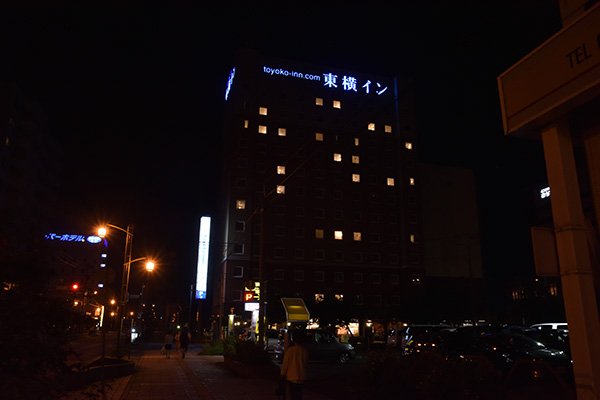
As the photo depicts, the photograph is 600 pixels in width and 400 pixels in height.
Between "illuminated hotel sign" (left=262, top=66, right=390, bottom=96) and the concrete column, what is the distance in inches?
3129

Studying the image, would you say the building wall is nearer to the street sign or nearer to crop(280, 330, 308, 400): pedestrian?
crop(280, 330, 308, 400): pedestrian

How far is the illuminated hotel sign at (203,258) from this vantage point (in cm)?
7656

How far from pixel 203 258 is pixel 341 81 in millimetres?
39833

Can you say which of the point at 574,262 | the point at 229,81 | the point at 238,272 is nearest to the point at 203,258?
the point at 238,272

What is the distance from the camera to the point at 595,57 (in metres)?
4.64

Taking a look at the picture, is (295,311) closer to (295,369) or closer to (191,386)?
(191,386)

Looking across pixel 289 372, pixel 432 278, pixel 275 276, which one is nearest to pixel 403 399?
pixel 289 372

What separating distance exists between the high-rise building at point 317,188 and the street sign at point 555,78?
64.7 m

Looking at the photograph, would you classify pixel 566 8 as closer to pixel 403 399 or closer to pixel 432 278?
pixel 403 399

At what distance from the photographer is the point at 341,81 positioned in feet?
283

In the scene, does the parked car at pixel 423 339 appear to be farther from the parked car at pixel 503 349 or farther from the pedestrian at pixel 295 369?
the pedestrian at pixel 295 369

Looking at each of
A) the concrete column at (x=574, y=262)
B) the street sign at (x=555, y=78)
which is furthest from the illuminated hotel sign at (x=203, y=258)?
the concrete column at (x=574, y=262)

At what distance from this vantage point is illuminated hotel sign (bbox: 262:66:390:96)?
82.4 metres

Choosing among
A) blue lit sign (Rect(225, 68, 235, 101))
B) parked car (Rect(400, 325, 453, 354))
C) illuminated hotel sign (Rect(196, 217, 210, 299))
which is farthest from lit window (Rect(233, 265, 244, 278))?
parked car (Rect(400, 325, 453, 354))
